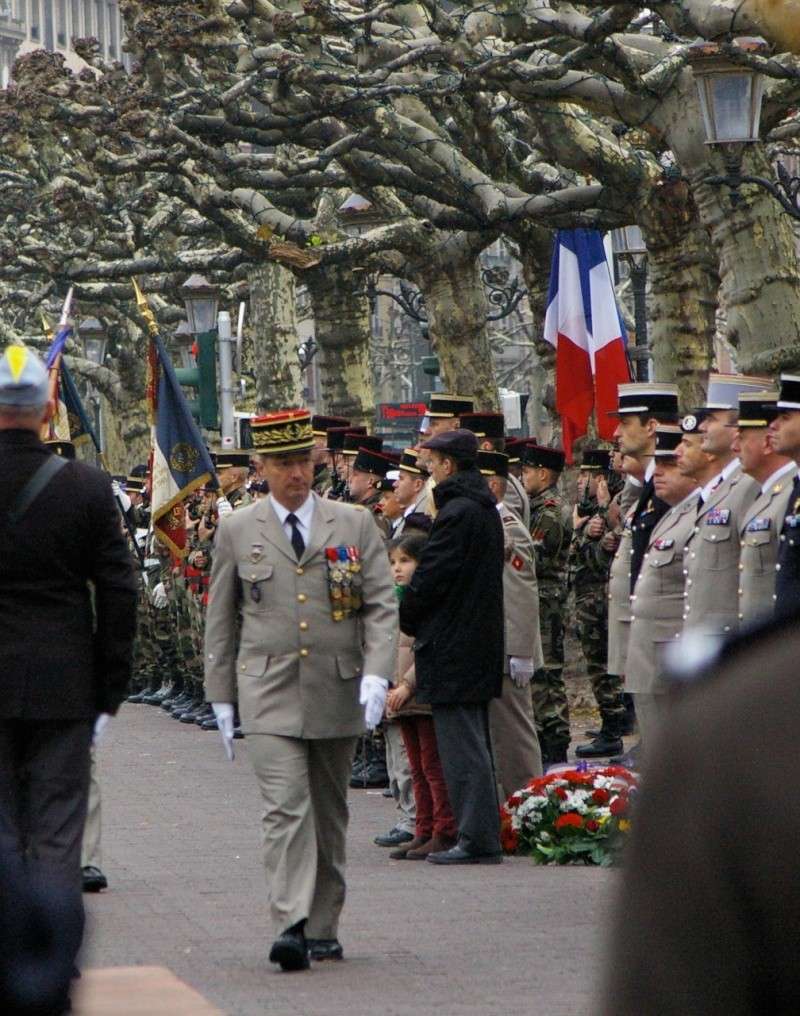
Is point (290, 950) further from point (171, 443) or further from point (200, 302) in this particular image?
point (200, 302)

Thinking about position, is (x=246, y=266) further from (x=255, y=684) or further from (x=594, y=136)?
(x=255, y=684)

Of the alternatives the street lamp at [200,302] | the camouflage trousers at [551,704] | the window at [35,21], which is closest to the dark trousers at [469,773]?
the camouflage trousers at [551,704]

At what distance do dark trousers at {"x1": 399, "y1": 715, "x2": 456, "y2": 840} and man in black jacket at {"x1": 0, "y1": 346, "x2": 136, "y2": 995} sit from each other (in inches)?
152

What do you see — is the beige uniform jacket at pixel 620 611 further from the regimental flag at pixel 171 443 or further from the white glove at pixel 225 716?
the regimental flag at pixel 171 443

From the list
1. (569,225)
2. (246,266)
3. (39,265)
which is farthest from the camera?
(39,265)

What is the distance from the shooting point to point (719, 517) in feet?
30.5

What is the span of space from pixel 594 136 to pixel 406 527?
7517 millimetres

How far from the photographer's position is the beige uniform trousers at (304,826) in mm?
7465

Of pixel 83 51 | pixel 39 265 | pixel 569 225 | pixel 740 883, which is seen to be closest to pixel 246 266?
pixel 39 265

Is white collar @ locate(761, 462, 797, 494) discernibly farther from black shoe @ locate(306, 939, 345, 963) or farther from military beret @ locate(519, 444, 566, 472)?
military beret @ locate(519, 444, 566, 472)

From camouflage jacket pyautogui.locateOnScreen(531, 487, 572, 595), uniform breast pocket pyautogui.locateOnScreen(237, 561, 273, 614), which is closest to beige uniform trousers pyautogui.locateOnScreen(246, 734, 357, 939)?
uniform breast pocket pyautogui.locateOnScreen(237, 561, 273, 614)

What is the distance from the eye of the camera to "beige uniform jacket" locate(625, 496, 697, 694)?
958 cm

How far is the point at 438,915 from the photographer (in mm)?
8609

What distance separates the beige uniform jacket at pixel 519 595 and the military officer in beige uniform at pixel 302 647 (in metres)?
3.52
